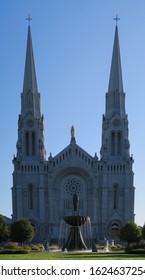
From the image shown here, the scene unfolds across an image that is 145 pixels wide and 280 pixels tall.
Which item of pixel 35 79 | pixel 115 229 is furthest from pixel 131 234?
pixel 35 79

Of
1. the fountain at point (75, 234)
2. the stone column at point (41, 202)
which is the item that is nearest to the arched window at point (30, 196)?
the stone column at point (41, 202)

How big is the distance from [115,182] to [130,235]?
96.6 feet

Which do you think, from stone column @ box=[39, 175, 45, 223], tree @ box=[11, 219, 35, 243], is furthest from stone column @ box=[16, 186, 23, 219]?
tree @ box=[11, 219, 35, 243]

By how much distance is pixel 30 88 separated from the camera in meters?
105

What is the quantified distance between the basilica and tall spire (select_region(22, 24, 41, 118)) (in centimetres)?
40

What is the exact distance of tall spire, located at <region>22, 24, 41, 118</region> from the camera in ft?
343

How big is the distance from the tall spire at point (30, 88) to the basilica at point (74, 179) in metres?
0.40

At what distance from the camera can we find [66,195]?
102 m

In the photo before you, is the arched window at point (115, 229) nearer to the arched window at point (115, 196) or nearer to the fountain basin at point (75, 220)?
the arched window at point (115, 196)

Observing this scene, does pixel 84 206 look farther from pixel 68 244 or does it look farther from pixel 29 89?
pixel 68 244

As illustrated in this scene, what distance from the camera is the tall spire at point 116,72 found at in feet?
343

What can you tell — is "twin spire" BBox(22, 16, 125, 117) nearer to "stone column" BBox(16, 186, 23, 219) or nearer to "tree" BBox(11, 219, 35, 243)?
"stone column" BBox(16, 186, 23, 219)
